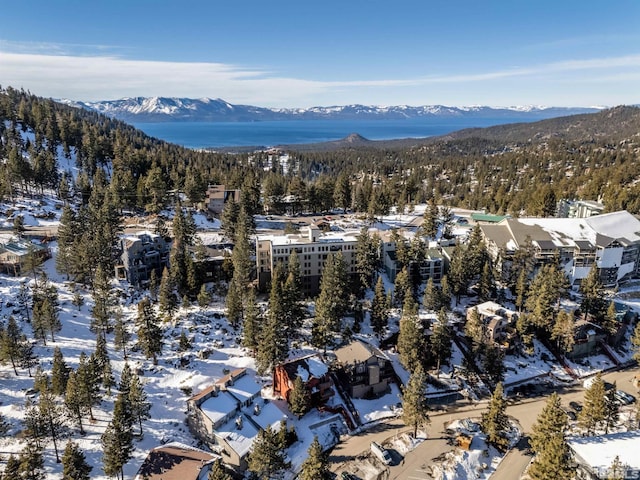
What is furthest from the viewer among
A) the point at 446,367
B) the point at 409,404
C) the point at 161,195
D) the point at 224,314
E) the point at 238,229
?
the point at 161,195

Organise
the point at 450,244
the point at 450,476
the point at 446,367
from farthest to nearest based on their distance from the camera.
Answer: the point at 450,244 < the point at 446,367 < the point at 450,476

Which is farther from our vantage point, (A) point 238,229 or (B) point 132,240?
(A) point 238,229

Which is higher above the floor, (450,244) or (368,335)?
(450,244)

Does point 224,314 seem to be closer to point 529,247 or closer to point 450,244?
point 450,244

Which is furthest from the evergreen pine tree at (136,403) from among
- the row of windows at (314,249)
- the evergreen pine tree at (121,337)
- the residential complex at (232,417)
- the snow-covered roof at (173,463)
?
the row of windows at (314,249)

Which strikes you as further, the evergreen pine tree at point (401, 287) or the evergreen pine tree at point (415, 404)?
the evergreen pine tree at point (401, 287)

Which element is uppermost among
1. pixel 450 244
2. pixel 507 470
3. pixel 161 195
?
pixel 161 195

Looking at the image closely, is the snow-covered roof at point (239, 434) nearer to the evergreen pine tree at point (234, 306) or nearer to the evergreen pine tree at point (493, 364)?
the evergreen pine tree at point (234, 306)

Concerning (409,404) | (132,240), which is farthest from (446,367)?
(132,240)
